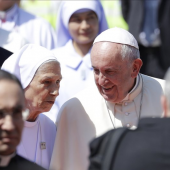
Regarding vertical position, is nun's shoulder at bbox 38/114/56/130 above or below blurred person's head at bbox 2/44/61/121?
below

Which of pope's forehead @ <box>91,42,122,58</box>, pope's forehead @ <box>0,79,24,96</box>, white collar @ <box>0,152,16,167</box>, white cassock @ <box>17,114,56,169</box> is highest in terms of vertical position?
pope's forehead @ <box>0,79,24,96</box>

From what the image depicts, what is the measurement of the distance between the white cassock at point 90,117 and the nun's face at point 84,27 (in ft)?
5.84

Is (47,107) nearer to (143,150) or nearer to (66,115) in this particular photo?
(66,115)

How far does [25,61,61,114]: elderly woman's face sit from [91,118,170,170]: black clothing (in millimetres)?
1812

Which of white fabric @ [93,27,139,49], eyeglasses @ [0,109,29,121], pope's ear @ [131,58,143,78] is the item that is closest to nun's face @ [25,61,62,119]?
white fabric @ [93,27,139,49]

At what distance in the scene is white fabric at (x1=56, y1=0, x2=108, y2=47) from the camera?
755 centimetres

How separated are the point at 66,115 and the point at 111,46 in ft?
2.62

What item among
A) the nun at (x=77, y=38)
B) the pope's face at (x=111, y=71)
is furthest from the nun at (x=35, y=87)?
the nun at (x=77, y=38)

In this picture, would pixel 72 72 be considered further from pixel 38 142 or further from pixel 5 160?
pixel 5 160

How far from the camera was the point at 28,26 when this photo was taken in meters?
7.83

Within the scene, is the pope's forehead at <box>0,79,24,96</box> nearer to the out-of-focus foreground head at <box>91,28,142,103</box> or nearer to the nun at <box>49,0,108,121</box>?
the out-of-focus foreground head at <box>91,28,142,103</box>

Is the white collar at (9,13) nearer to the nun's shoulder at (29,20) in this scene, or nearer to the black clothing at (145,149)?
the nun's shoulder at (29,20)

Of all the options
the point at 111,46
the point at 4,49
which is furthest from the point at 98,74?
the point at 4,49

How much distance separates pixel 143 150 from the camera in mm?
3562
